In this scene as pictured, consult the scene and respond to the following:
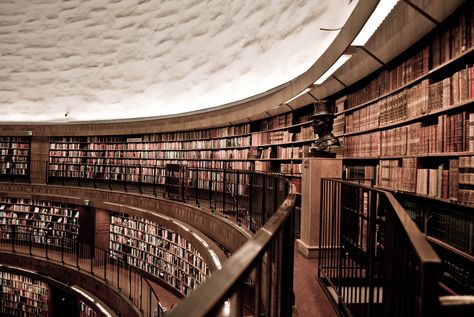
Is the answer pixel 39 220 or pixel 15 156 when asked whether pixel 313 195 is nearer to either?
pixel 39 220

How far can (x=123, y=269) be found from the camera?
7547mm

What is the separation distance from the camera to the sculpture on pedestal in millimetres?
3377

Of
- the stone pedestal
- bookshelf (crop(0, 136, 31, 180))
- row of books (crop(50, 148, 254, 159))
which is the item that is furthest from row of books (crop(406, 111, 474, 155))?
bookshelf (crop(0, 136, 31, 180))

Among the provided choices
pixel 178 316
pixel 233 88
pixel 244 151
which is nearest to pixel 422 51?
pixel 178 316

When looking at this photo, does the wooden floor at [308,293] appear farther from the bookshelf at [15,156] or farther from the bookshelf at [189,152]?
the bookshelf at [15,156]

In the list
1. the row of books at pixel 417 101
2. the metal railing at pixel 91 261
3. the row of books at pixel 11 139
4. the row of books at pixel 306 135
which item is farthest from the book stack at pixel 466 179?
the row of books at pixel 11 139

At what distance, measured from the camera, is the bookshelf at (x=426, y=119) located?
2158 millimetres

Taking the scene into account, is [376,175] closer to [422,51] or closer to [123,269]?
[422,51]

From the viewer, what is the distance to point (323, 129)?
11.5 feet

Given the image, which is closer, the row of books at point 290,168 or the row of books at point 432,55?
the row of books at point 432,55

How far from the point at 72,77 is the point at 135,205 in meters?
5.61

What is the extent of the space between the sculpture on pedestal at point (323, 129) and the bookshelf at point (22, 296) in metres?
8.03

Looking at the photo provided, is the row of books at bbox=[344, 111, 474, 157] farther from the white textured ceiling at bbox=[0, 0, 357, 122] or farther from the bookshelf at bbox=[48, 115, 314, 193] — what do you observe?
the white textured ceiling at bbox=[0, 0, 357, 122]

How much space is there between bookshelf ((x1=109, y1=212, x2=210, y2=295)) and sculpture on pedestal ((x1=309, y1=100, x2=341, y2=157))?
2968mm
